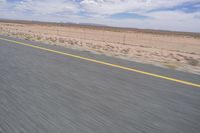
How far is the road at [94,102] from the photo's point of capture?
93.7 inches

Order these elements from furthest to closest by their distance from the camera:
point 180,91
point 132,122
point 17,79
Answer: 1. point 17,79
2. point 180,91
3. point 132,122

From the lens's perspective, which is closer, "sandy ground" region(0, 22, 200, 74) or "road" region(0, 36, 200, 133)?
"road" region(0, 36, 200, 133)

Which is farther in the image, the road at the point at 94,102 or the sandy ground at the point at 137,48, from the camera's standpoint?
the sandy ground at the point at 137,48

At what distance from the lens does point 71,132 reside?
224cm

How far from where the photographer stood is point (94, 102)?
3.08m

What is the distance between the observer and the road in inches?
93.7

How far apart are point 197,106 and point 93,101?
182 cm

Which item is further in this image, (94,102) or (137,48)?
(137,48)

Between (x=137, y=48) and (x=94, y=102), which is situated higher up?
(x=137, y=48)

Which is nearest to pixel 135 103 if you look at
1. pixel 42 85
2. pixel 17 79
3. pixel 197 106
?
pixel 197 106

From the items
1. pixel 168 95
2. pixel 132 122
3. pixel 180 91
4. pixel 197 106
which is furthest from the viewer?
pixel 180 91

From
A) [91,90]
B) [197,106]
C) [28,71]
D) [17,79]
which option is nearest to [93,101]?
[91,90]

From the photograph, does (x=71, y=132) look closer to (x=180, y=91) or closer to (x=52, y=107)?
(x=52, y=107)

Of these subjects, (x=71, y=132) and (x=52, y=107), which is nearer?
(x=71, y=132)
